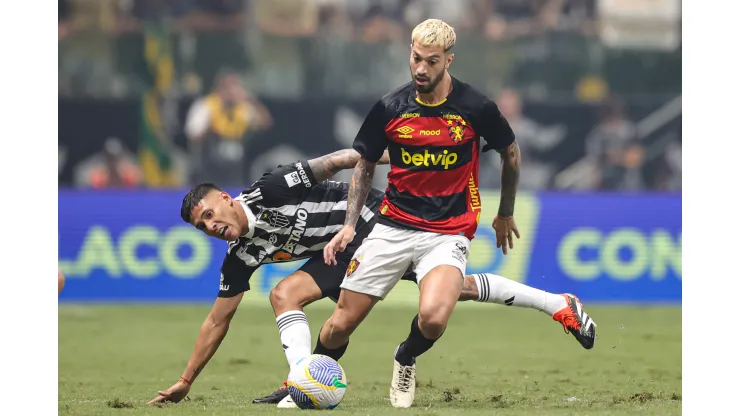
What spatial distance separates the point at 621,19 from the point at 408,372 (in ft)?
34.6

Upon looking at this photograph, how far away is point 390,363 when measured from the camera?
10.5m

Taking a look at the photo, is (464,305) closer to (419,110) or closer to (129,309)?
(129,309)

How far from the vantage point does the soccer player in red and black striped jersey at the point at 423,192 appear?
23.5 ft

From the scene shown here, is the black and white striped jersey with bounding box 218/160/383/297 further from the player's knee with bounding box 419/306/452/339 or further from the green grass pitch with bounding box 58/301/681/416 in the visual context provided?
the player's knee with bounding box 419/306/452/339

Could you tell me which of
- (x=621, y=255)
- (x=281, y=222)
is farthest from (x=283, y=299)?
(x=621, y=255)

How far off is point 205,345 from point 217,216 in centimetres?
93

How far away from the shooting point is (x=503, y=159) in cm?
741

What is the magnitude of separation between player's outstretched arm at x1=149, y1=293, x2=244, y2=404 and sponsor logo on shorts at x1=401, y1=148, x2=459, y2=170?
1.56 metres

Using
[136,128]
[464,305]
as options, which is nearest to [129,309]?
[136,128]

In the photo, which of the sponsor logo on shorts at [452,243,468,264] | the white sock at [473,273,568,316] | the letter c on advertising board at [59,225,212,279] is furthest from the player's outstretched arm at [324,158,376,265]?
the letter c on advertising board at [59,225,212,279]

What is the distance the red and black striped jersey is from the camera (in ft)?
23.6

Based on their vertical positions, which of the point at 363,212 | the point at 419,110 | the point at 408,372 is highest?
the point at 419,110

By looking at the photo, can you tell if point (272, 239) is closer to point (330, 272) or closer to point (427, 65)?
point (330, 272)

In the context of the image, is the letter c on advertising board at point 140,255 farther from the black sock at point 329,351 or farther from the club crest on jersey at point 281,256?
the black sock at point 329,351
